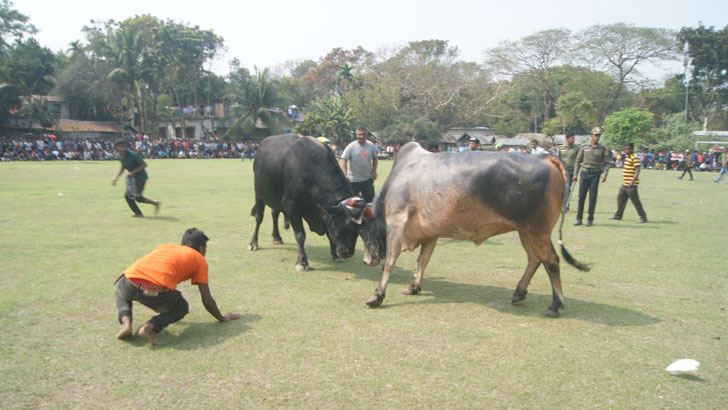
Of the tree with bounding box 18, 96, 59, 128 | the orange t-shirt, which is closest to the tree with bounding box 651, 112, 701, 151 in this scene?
the orange t-shirt

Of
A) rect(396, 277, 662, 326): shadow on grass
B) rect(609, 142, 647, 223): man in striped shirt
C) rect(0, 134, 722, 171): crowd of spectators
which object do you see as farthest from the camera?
rect(0, 134, 722, 171): crowd of spectators

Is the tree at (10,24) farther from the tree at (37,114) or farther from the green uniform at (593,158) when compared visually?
the green uniform at (593,158)

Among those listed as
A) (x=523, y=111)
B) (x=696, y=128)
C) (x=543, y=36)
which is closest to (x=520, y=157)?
(x=696, y=128)

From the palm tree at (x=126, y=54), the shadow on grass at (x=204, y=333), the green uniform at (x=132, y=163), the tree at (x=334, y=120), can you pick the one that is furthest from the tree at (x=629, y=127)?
the shadow on grass at (x=204, y=333)

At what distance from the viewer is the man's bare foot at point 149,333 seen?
4.37 metres

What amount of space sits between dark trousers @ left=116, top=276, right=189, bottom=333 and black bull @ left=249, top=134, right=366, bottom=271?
2.76 meters

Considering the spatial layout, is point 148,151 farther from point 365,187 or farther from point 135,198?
point 365,187

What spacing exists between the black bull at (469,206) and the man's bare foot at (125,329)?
245 centimetres

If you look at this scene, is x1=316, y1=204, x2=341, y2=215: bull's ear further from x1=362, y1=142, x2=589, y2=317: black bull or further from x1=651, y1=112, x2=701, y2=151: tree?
x1=651, y1=112, x2=701, y2=151: tree

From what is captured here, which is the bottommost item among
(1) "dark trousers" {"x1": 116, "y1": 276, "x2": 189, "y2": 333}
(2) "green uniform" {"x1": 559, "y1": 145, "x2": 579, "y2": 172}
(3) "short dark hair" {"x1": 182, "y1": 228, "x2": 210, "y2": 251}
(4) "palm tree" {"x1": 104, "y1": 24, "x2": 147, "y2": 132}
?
(1) "dark trousers" {"x1": 116, "y1": 276, "x2": 189, "y2": 333}

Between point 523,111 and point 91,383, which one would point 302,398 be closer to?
point 91,383

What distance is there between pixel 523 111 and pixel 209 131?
134ft

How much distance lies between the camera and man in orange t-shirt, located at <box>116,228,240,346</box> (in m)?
4.46

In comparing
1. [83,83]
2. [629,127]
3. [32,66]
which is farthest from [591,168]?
[32,66]
